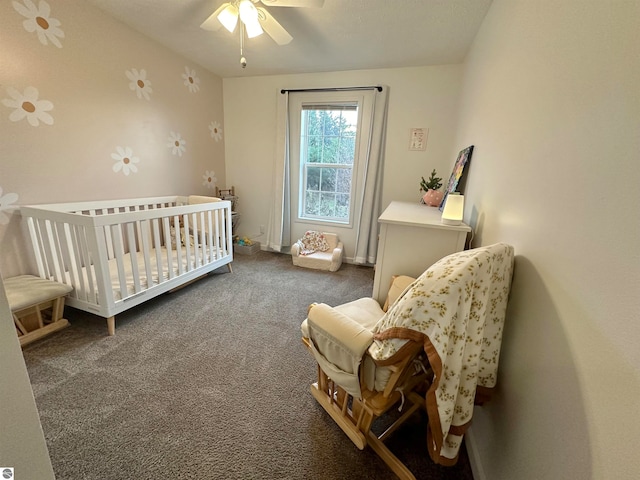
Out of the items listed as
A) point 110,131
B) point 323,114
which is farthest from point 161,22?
point 323,114

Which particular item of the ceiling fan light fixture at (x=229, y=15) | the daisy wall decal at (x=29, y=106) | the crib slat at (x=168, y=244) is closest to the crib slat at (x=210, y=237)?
the crib slat at (x=168, y=244)

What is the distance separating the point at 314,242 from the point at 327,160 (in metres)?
1.12

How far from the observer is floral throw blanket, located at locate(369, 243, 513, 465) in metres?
0.77

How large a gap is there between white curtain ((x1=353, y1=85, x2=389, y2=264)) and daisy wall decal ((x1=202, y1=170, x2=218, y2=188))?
211 cm

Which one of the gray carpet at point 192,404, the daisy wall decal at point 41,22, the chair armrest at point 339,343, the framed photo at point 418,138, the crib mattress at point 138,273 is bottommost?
the gray carpet at point 192,404

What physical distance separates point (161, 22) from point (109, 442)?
3.01 m

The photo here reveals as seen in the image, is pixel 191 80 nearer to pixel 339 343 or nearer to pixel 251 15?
pixel 251 15

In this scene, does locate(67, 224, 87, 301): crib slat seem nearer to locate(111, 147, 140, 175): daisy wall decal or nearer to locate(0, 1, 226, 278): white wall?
locate(0, 1, 226, 278): white wall

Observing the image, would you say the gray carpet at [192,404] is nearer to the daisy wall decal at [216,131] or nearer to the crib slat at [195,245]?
the crib slat at [195,245]

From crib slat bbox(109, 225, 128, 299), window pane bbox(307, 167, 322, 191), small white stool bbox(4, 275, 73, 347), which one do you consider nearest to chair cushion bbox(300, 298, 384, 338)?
crib slat bbox(109, 225, 128, 299)

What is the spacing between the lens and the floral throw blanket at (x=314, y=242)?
349cm

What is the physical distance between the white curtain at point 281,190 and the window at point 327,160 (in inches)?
8.0

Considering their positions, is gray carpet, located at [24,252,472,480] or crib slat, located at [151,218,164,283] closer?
gray carpet, located at [24,252,472,480]

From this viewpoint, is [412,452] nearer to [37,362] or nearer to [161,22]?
[37,362]
